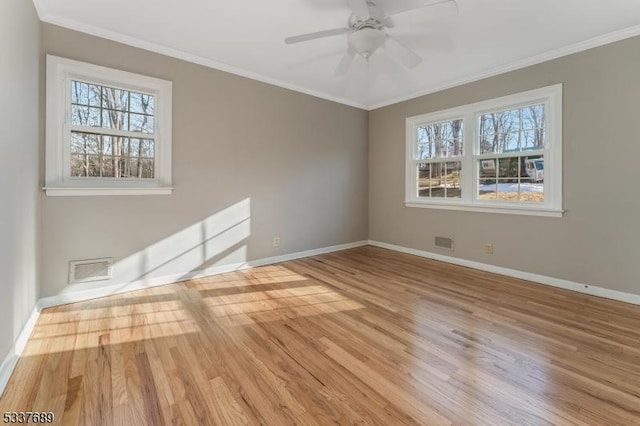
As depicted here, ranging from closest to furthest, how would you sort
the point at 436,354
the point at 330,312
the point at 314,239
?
the point at 436,354
the point at 330,312
the point at 314,239

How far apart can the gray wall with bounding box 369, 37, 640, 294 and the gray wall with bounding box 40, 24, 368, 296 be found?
2.09 metres

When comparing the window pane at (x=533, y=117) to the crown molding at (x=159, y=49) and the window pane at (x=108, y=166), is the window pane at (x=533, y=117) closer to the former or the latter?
the crown molding at (x=159, y=49)

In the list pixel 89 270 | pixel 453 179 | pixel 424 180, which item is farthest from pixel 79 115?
pixel 453 179

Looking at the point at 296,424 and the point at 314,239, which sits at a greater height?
the point at 314,239

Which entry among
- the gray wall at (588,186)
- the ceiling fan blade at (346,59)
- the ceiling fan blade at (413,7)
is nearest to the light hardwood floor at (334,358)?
the gray wall at (588,186)

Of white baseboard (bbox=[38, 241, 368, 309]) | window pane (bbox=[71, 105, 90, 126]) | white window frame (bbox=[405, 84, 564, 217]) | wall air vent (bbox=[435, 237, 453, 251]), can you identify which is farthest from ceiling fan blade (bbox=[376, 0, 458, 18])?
white baseboard (bbox=[38, 241, 368, 309])

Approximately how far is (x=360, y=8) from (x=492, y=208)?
2.96 m

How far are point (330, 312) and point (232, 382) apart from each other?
3.64ft

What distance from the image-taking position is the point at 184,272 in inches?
134

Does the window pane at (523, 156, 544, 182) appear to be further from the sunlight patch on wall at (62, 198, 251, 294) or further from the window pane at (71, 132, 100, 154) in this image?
the window pane at (71, 132, 100, 154)

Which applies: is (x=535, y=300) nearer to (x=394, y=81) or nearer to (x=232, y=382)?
(x=232, y=382)

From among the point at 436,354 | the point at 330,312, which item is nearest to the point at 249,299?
the point at 330,312

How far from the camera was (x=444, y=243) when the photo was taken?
4352mm

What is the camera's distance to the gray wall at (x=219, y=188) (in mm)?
2793
